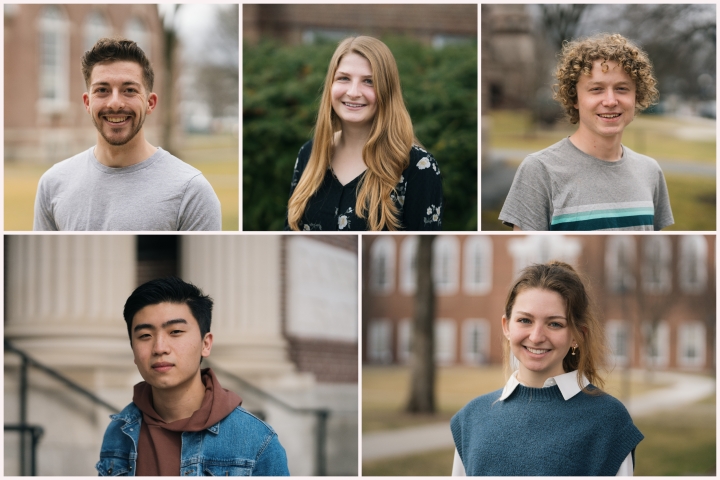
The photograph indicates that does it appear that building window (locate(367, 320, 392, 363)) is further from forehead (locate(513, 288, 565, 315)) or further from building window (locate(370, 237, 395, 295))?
forehead (locate(513, 288, 565, 315))

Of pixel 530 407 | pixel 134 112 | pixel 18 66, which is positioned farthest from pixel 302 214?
pixel 18 66

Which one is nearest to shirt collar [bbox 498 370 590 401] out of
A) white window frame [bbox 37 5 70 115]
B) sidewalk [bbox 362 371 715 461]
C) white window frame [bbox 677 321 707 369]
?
sidewalk [bbox 362 371 715 461]

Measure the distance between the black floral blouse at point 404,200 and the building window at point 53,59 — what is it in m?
11.4

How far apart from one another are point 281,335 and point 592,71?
404 centimetres

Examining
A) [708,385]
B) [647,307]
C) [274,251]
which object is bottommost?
[708,385]

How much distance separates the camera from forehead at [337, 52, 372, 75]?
3922 millimetres

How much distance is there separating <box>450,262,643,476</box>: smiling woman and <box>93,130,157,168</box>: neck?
6.56ft

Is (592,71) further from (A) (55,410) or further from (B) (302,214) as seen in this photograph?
(A) (55,410)

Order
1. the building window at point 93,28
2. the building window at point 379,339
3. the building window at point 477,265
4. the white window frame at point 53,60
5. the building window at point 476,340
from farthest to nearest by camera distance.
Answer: the building window at point 379,339
the building window at point 476,340
the building window at point 477,265
the white window frame at point 53,60
the building window at point 93,28

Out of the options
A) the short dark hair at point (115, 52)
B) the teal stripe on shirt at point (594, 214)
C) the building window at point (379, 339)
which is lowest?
the building window at point (379, 339)

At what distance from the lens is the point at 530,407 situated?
3.58 m

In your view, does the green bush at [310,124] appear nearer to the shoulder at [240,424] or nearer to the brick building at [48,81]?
the shoulder at [240,424]

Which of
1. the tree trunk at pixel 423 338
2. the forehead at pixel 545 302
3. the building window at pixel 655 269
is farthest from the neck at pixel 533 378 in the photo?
the building window at pixel 655 269

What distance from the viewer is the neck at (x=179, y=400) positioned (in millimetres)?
3713
